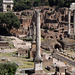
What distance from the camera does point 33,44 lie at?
2958 centimetres

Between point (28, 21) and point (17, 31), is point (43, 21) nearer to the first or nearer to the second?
point (28, 21)

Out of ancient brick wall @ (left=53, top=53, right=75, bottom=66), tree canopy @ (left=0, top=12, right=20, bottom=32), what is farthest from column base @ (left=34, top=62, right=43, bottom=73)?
tree canopy @ (left=0, top=12, right=20, bottom=32)

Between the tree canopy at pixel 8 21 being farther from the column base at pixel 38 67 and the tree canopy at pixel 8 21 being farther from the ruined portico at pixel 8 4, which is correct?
the ruined portico at pixel 8 4

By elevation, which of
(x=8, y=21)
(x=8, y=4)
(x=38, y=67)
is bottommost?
(x=38, y=67)

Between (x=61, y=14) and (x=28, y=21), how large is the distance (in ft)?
34.4

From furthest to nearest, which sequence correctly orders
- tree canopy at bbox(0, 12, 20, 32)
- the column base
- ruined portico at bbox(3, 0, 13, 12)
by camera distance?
1. ruined portico at bbox(3, 0, 13, 12)
2. tree canopy at bbox(0, 12, 20, 32)
3. the column base

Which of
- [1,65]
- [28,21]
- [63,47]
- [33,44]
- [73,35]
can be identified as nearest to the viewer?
[1,65]

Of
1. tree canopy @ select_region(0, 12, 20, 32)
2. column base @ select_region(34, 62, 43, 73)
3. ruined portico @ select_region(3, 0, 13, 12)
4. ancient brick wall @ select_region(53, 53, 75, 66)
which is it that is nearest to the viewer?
column base @ select_region(34, 62, 43, 73)

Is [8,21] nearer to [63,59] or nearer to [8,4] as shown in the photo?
[63,59]

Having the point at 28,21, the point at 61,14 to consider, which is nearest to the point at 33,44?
the point at 28,21

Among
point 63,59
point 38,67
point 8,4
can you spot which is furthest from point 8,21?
point 8,4

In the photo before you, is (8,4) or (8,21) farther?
(8,4)

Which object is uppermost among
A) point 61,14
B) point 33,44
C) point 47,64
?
point 61,14

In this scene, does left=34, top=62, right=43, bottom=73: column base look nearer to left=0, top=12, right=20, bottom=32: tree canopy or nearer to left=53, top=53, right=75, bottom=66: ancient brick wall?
left=53, top=53, right=75, bottom=66: ancient brick wall
